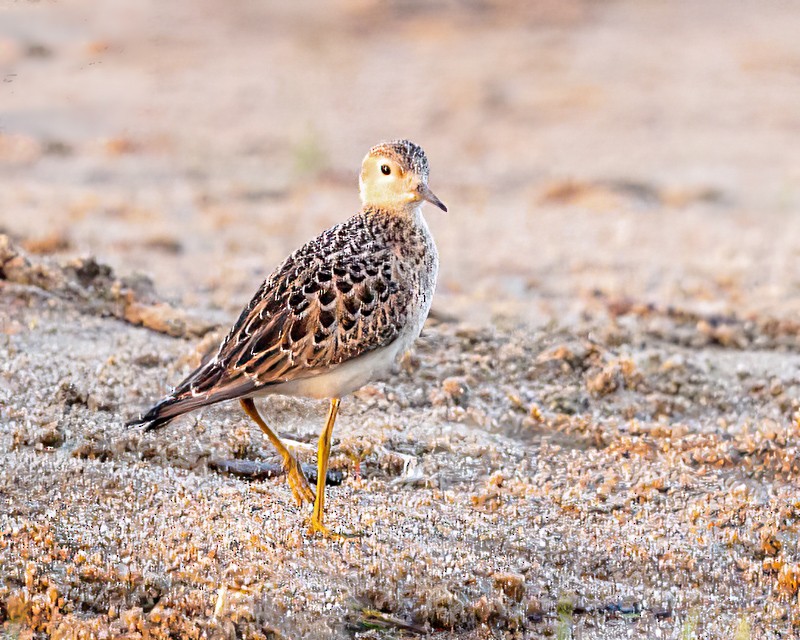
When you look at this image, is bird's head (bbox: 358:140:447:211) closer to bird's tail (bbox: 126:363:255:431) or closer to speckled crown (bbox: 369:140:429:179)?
speckled crown (bbox: 369:140:429:179)

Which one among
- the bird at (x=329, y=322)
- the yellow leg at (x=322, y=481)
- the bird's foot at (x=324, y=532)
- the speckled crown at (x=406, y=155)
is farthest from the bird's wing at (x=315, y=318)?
the bird's foot at (x=324, y=532)

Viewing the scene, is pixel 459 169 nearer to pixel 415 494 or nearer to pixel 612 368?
pixel 612 368

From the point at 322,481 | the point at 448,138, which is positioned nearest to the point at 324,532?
the point at 322,481

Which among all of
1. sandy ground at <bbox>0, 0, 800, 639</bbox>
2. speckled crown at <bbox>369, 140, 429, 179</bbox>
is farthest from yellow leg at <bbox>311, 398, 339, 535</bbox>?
speckled crown at <bbox>369, 140, 429, 179</bbox>

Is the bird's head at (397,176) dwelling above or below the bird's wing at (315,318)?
above

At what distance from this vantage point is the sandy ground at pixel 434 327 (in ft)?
12.8

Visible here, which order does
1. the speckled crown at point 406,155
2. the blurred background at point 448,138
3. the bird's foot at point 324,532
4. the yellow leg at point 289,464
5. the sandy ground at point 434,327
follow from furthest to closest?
the blurred background at point 448,138 → the speckled crown at point 406,155 → the yellow leg at point 289,464 → the bird's foot at point 324,532 → the sandy ground at point 434,327

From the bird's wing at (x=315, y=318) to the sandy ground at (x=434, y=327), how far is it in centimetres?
55

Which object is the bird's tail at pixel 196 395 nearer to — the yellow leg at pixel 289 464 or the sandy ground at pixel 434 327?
the yellow leg at pixel 289 464

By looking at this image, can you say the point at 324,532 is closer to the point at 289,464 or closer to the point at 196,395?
the point at 289,464

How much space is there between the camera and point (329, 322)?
4.14m

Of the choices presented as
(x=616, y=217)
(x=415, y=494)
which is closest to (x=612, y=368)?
(x=415, y=494)

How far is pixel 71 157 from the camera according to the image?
10875 mm

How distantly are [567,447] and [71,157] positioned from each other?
7.19 metres
